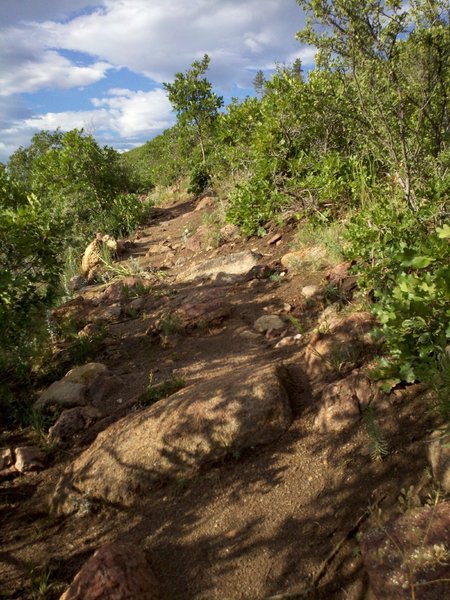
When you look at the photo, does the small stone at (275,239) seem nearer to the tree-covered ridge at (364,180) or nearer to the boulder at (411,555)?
the tree-covered ridge at (364,180)

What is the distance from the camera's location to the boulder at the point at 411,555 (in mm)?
1543

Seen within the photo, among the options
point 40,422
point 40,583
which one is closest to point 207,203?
point 40,422

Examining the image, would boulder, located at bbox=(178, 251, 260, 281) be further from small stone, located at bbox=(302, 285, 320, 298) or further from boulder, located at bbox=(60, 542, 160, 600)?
boulder, located at bbox=(60, 542, 160, 600)

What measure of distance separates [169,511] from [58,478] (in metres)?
1.08

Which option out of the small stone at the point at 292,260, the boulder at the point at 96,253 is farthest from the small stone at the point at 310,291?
the boulder at the point at 96,253

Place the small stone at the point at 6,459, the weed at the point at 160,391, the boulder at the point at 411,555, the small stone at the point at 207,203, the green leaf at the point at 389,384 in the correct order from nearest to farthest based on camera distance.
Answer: the boulder at the point at 411,555
the green leaf at the point at 389,384
the small stone at the point at 6,459
the weed at the point at 160,391
the small stone at the point at 207,203

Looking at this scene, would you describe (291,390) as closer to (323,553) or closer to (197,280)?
(323,553)

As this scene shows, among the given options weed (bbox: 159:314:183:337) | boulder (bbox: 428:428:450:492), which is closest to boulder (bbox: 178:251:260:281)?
weed (bbox: 159:314:183:337)

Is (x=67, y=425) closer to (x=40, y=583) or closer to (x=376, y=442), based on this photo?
(x=40, y=583)

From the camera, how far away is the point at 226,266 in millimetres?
6789

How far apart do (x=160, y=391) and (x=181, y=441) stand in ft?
2.99

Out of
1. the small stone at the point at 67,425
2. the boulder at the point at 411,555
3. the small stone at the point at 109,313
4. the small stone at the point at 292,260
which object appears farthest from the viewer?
the small stone at the point at 109,313

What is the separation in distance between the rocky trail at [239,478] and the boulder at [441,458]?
0.04 feet

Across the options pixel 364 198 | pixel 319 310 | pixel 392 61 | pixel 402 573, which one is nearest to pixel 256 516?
pixel 402 573
